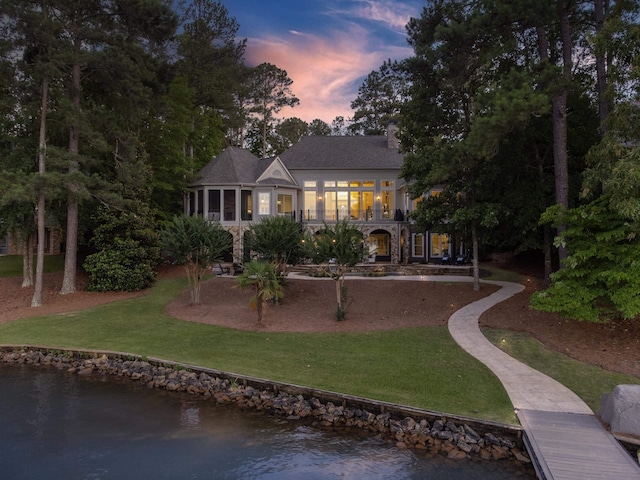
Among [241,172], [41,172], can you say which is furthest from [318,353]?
[241,172]

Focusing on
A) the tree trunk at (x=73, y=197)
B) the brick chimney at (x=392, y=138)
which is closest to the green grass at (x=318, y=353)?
the tree trunk at (x=73, y=197)

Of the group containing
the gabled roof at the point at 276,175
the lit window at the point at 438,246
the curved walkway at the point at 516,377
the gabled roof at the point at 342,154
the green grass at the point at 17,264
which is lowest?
the curved walkway at the point at 516,377

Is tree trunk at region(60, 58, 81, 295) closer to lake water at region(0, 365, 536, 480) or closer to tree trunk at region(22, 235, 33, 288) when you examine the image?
tree trunk at region(22, 235, 33, 288)

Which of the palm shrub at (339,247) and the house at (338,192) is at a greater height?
the house at (338,192)

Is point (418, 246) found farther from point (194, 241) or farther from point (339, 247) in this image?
point (194, 241)

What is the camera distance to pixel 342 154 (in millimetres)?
31641

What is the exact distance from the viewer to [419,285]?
19859 millimetres

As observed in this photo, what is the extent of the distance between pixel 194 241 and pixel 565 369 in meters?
13.5

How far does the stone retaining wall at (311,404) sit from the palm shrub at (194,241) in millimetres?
5745

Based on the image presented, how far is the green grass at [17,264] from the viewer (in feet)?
84.6

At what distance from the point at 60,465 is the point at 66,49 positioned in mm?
17436

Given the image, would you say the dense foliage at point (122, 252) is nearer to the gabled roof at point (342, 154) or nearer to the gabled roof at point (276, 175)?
the gabled roof at point (276, 175)

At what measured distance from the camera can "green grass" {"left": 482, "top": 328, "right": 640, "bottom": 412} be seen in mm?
9180

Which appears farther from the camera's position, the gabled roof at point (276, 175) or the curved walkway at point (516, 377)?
the gabled roof at point (276, 175)
